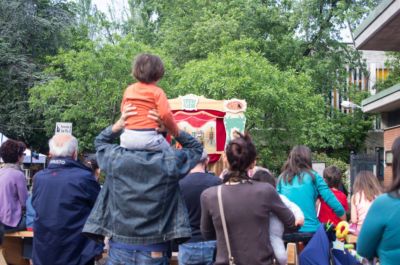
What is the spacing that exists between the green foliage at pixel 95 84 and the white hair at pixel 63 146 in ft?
56.1

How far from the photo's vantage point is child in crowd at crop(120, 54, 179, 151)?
4051 millimetres

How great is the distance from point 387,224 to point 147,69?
6.16 ft

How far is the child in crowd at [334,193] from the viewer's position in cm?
686

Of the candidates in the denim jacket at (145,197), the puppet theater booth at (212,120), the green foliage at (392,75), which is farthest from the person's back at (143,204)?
the green foliage at (392,75)

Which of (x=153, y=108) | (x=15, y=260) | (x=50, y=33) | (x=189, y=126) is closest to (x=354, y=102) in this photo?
(x=50, y=33)

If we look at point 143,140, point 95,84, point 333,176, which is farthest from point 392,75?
point 143,140

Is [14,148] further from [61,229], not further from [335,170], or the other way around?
[335,170]

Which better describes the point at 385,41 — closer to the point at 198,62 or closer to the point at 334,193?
the point at 198,62

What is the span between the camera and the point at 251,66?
21.9 metres

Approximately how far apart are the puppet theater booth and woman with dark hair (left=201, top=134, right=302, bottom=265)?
556cm

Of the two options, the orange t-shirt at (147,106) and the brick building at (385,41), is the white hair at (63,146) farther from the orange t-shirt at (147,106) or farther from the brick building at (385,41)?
the brick building at (385,41)

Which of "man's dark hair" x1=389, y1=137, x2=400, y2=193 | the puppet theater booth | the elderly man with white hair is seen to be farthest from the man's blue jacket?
the puppet theater booth

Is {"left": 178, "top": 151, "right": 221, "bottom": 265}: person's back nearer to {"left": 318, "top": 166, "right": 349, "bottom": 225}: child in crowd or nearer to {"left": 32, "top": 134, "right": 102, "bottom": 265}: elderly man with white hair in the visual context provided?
{"left": 32, "top": 134, "right": 102, "bottom": 265}: elderly man with white hair

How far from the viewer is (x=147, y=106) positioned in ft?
13.4
